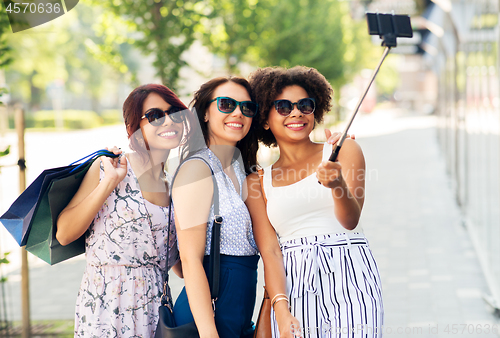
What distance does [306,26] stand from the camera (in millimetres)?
12492

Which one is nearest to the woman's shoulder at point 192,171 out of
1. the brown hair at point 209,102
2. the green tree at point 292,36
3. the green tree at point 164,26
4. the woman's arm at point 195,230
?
the woman's arm at point 195,230

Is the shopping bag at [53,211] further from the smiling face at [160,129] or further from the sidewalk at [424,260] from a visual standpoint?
the sidewalk at [424,260]

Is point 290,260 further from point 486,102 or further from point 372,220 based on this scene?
point 372,220

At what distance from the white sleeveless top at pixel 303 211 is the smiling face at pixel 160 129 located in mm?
566

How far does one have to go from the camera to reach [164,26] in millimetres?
5203

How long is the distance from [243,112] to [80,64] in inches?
1701

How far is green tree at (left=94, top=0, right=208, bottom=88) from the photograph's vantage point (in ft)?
17.1

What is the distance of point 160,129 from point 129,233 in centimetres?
53

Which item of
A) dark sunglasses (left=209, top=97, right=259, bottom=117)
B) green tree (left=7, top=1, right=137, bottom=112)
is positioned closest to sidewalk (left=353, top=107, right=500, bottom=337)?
dark sunglasses (left=209, top=97, right=259, bottom=117)

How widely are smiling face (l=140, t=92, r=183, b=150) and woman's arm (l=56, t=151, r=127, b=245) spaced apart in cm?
18

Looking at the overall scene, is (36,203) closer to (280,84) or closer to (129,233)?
(129,233)

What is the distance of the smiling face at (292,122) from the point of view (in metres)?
2.47

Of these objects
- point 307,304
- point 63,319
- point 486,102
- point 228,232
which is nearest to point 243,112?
point 228,232

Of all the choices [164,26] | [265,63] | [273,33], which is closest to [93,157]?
[164,26]
